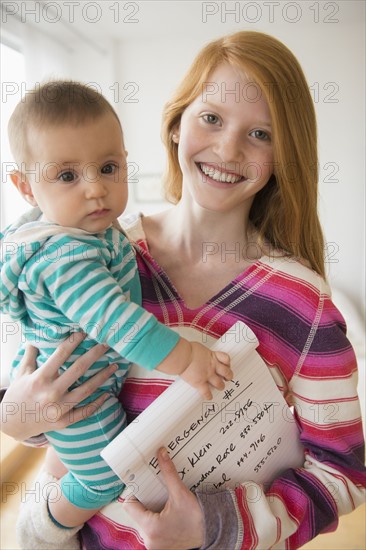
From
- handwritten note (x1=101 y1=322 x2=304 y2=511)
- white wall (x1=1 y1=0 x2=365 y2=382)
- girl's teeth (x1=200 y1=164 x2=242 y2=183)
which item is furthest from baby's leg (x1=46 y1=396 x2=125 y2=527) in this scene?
white wall (x1=1 y1=0 x2=365 y2=382)

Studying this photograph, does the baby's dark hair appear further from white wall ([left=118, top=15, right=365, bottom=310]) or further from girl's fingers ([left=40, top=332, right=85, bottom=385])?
white wall ([left=118, top=15, right=365, bottom=310])

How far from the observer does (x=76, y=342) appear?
0.73 metres

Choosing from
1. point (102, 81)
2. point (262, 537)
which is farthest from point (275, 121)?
point (102, 81)

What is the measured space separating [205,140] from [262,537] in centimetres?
68

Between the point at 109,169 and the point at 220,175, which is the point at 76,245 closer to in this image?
the point at 109,169

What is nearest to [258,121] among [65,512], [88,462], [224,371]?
[224,371]

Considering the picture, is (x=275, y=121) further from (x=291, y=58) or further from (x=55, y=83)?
(x=55, y=83)

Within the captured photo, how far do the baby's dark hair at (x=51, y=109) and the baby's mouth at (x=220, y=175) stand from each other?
0.72ft

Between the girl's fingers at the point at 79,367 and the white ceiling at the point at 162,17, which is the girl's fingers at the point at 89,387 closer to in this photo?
the girl's fingers at the point at 79,367

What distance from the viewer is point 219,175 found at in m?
0.82

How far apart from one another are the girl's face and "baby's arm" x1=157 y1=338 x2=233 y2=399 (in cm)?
30

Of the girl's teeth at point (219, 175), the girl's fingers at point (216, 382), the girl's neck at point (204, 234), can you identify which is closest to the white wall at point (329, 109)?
the girl's neck at point (204, 234)

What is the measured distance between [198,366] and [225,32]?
274 cm

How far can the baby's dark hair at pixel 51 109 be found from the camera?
65 cm
